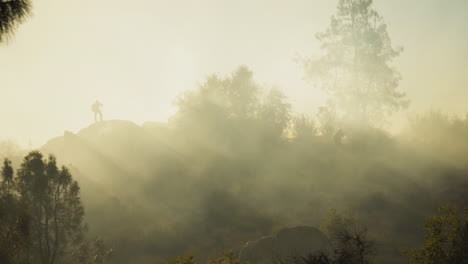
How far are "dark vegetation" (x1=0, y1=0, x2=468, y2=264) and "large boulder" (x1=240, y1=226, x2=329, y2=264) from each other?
2.72 feet

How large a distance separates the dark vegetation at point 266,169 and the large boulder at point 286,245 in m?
0.83

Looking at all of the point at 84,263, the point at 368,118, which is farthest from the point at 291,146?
the point at 84,263

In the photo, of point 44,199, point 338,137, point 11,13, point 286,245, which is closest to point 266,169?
point 338,137

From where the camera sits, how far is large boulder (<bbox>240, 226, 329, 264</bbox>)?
86.0ft

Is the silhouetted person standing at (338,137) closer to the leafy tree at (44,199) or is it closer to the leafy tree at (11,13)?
the leafy tree at (44,199)

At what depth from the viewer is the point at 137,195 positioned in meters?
37.6

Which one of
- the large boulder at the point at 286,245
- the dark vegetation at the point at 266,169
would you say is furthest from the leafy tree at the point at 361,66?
the large boulder at the point at 286,245

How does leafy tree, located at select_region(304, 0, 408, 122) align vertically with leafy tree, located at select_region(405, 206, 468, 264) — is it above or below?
above

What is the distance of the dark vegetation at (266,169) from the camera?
30.3 m

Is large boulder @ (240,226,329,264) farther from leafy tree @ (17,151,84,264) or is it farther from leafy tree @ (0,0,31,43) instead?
leafy tree @ (0,0,31,43)

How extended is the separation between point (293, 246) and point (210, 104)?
2519 centimetres

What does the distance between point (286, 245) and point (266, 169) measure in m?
16.4

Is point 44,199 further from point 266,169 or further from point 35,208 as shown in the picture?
point 266,169

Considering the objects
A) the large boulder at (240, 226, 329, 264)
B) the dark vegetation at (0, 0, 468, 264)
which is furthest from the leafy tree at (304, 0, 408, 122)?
the large boulder at (240, 226, 329, 264)
